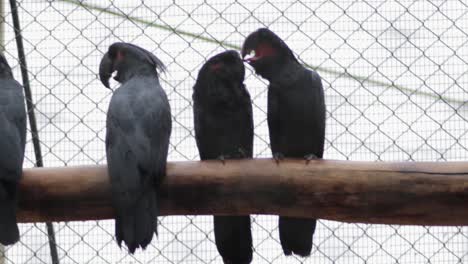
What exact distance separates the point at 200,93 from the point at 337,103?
516 millimetres

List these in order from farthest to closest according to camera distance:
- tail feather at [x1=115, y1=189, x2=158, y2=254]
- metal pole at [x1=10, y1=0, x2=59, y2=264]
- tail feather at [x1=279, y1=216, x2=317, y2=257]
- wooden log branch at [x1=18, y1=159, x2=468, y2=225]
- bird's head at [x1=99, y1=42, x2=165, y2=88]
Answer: metal pole at [x1=10, y1=0, x2=59, y2=264] < bird's head at [x1=99, y1=42, x2=165, y2=88] < tail feather at [x1=279, y1=216, x2=317, y2=257] < wooden log branch at [x1=18, y1=159, x2=468, y2=225] < tail feather at [x1=115, y1=189, x2=158, y2=254]

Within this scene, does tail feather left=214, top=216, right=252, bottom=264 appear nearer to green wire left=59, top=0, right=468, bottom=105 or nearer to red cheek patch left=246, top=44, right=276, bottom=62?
red cheek patch left=246, top=44, right=276, bottom=62

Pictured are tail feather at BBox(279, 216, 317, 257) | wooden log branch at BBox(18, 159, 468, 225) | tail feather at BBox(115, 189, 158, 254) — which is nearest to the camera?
tail feather at BBox(115, 189, 158, 254)

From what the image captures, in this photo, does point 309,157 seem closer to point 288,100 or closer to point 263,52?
point 288,100

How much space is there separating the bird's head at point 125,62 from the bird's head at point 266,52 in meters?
0.26

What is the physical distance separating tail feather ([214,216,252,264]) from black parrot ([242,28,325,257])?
0.74ft

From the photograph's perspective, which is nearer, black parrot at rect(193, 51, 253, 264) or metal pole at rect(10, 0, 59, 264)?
black parrot at rect(193, 51, 253, 264)

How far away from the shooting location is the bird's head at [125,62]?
277 centimetres

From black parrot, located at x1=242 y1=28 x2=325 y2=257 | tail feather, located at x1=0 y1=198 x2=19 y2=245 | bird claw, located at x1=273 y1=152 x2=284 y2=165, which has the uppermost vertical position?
black parrot, located at x1=242 y1=28 x2=325 y2=257

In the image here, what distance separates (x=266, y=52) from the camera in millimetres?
2812

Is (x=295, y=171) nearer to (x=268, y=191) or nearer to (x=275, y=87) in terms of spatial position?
(x=268, y=191)

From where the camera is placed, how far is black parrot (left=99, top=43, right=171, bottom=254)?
240cm

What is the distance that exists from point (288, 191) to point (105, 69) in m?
0.67

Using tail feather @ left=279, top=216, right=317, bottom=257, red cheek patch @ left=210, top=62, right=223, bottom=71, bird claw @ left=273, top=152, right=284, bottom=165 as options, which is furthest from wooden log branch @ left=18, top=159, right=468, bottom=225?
red cheek patch @ left=210, top=62, right=223, bottom=71
